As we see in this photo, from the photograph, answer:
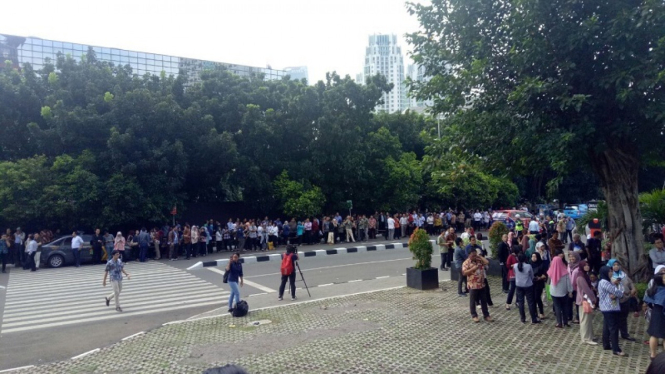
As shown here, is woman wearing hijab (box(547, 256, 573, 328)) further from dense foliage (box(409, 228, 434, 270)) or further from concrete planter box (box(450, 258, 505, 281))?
concrete planter box (box(450, 258, 505, 281))

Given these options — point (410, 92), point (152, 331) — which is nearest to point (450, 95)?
point (410, 92)

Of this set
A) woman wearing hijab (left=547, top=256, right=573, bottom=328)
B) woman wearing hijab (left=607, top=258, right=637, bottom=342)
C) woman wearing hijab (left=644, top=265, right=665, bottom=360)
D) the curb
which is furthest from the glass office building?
woman wearing hijab (left=644, top=265, right=665, bottom=360)

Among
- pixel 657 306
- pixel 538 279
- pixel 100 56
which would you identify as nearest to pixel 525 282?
pixel 538 279

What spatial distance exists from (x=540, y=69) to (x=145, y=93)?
71.0ft

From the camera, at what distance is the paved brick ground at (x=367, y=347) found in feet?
27.3

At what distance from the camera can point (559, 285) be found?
10078 millimetres

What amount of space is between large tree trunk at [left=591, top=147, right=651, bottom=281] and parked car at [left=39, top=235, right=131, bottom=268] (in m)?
20.5

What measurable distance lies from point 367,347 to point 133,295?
889 cm

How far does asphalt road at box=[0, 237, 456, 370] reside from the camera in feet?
35.3

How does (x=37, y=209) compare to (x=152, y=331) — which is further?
(x=37, y=209)

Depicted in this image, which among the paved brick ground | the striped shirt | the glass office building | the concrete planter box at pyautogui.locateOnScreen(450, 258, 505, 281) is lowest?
the paved brick ground

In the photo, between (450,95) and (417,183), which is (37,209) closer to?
(450,95)

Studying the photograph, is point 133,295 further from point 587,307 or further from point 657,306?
point 657,306

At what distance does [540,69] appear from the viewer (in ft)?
35.9
